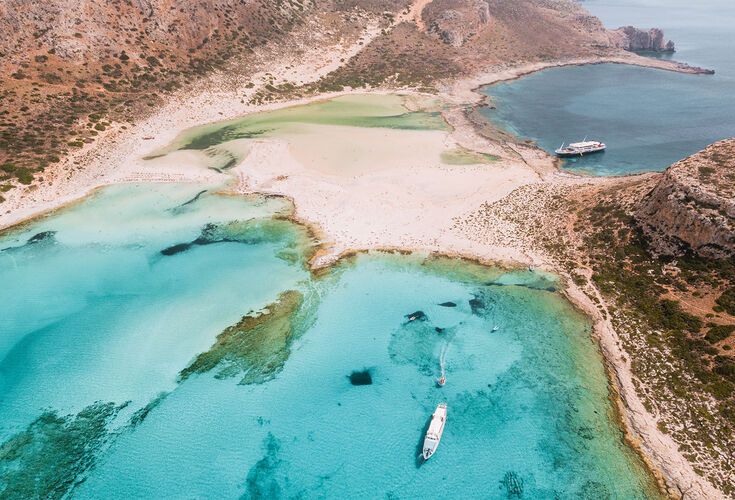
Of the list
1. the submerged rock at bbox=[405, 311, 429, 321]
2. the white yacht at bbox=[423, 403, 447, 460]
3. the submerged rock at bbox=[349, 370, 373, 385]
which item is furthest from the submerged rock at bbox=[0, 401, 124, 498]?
the submerged rock at bbox=[405, 311, 429, 321]

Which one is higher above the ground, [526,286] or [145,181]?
[145,181]

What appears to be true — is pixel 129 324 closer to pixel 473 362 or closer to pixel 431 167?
pixel 473 362

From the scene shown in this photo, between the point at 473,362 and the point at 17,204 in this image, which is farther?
the point at 17,204

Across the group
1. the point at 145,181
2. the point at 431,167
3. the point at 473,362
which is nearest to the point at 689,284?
the point at 473,362

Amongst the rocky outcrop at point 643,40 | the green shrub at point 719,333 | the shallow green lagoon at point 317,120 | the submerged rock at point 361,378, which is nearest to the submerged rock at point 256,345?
the submerged rock at point 361,378

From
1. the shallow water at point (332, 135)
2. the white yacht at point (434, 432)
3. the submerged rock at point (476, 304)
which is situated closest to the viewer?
the white yacht at point (434, 432)

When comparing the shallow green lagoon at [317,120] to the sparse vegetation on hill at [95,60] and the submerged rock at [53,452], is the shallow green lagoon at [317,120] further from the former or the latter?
the submerged rock at [53,452]
